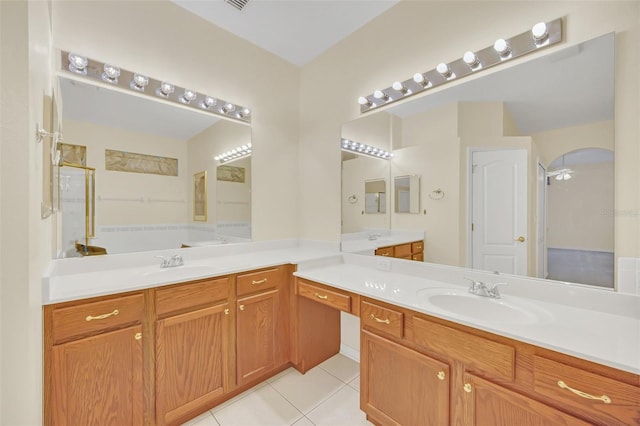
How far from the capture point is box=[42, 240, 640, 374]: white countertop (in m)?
0.97

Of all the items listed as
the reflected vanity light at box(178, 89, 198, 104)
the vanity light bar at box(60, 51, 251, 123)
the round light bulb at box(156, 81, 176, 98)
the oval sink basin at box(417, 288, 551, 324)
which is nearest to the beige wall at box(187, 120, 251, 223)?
the vanity light bar at box(60, 51, 251, 123)

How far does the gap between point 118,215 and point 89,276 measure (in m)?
0.48

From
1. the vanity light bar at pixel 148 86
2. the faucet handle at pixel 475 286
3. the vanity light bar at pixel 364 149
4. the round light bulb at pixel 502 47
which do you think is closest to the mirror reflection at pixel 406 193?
the vanity light bar at pixel 364 149

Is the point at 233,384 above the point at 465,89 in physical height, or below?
below

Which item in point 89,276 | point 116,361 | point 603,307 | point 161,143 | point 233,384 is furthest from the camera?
point 161,143

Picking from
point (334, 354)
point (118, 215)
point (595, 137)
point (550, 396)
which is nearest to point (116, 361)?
point (118, 215)

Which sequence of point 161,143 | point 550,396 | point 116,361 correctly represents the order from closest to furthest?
1. point 550,396
2. point 116,361
3. point 161,143

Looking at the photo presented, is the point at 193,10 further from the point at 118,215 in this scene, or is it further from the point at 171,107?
the point at 118,215

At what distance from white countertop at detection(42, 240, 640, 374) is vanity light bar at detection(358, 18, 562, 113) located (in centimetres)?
126

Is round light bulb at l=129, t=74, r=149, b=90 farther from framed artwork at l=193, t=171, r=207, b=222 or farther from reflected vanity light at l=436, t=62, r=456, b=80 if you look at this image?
reflected vanity light at l=436, t=62, r=456, b=80

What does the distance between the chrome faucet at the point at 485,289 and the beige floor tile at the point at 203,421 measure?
5.76ft

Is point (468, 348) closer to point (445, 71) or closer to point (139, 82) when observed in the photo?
point (445, 71)

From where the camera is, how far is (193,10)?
213 centimetres

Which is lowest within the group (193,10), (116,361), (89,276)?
(116,361)
